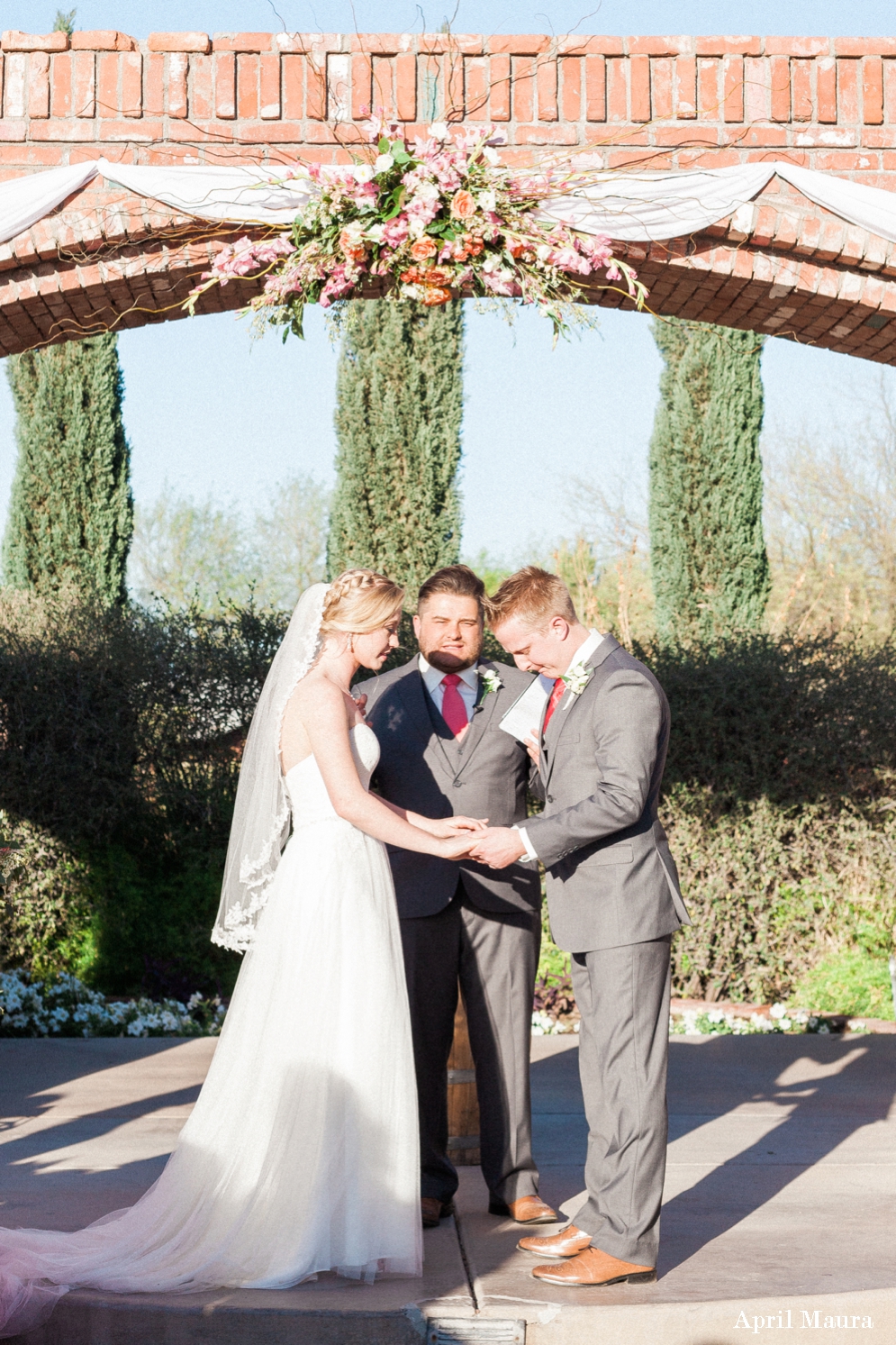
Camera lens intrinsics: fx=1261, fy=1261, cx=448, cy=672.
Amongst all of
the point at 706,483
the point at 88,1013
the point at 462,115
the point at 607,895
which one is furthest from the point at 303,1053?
the point at 706,483

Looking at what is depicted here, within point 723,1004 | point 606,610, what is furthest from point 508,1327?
point 606,610

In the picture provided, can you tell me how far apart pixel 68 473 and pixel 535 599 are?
529 inches

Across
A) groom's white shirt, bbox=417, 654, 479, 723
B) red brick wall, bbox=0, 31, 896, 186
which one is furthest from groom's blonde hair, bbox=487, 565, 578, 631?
red brick wall, bbox=0, 31, 896, 186

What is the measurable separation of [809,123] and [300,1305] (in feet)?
15.9

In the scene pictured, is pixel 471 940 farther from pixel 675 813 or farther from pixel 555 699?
pixel 675 813

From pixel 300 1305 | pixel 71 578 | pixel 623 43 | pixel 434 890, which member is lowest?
pixel 300 1305

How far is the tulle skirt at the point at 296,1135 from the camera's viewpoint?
11.1 feet

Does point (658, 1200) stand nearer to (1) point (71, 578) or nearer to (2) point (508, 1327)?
(2) point (508, 1327)

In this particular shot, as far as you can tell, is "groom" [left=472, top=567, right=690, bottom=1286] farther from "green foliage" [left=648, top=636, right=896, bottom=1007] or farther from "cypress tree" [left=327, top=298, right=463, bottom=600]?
"cypress tree" [left=327, top=298, right=463, bottom=600]

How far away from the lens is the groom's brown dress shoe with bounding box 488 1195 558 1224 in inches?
156

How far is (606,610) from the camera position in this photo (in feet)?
53.3

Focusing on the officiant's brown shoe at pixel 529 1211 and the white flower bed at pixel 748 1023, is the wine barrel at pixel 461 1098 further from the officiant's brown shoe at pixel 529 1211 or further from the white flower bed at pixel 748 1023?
the white flower bed at pixel 748 1023

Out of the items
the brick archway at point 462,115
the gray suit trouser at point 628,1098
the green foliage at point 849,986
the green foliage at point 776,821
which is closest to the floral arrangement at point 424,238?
the brick archway at point 462,115

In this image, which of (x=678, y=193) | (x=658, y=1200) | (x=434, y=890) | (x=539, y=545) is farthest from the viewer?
(x=539, y=545)
